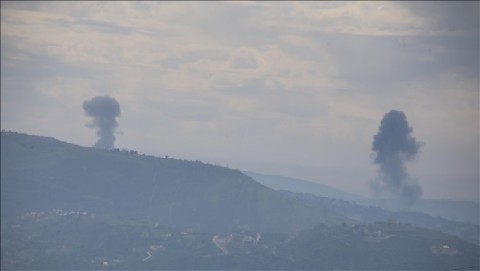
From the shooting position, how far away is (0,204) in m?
193

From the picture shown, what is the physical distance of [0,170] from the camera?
638ft

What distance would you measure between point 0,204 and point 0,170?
8316 millimetres
